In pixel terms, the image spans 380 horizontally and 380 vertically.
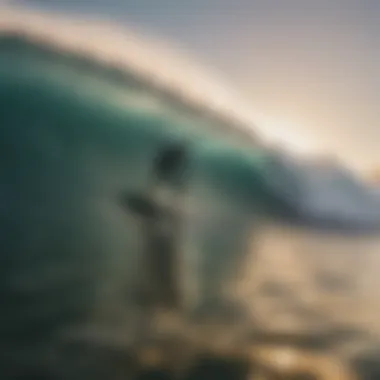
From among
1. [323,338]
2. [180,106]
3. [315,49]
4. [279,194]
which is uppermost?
[315,49]

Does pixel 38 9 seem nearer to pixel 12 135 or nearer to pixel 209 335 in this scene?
pixel 12 135

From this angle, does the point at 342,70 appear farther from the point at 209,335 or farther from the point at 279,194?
the point at 209,335

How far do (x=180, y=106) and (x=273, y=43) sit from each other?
0.22 metres

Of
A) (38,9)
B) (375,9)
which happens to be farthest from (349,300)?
(38,9)

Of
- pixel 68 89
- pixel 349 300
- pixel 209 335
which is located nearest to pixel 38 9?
pixel 68 89

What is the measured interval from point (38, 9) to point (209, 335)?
682 mm

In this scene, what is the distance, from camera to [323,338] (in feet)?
3.99

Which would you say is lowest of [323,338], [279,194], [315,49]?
[323,338]

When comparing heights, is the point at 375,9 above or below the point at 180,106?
above

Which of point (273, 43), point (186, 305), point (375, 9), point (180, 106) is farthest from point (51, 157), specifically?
point (375, 9)

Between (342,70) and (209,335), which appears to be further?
(342,70)

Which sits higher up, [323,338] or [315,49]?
[315,49]

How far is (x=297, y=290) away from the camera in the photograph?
1235 millimetres

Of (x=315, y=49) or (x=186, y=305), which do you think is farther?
(x=315, y=49)
